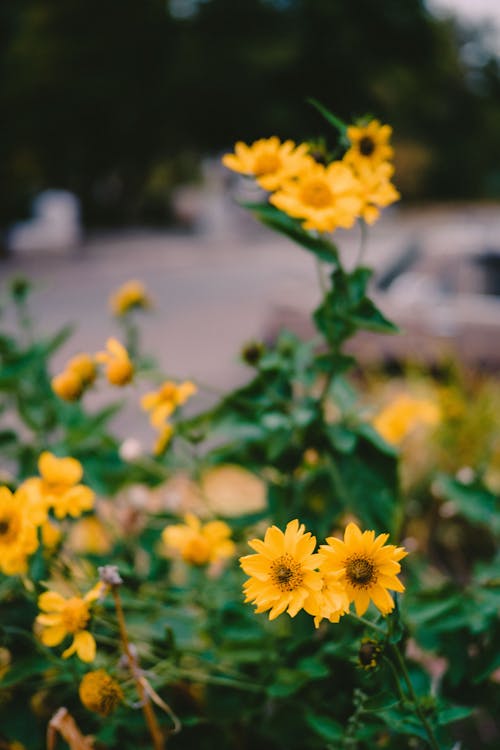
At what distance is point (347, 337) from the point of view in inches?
40.2

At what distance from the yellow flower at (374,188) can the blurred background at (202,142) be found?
3.78m

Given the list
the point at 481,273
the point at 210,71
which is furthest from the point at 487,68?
the point at 481,273

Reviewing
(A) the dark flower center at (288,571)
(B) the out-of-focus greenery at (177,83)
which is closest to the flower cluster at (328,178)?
(A) the dark flower center at (288,571)

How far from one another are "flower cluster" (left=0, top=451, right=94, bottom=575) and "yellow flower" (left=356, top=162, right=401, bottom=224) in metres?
0.56

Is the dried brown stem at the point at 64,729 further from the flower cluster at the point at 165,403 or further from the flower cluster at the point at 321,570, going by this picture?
the flower cluster at the point at 165,403

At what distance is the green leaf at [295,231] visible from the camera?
0.96m

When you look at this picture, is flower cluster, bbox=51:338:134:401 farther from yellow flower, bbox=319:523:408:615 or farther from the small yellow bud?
yellow flower, bbox=319:523:408:615

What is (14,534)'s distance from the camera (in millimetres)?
838

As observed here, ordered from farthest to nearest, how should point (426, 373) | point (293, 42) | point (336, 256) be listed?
point (293, 42)
point (426, 373)
point (336, 256)

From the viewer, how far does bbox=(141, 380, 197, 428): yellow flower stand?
1.12 meters

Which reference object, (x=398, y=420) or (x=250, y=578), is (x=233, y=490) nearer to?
(x=398, y=420)

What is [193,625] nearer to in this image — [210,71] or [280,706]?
[280,706]

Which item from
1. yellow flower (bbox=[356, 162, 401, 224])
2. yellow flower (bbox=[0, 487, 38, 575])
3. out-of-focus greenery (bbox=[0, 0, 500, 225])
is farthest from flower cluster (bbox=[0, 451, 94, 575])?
out-of-focus greenery (bbox=[0, 0, 500, 225])

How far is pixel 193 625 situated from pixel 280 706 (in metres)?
0.21
